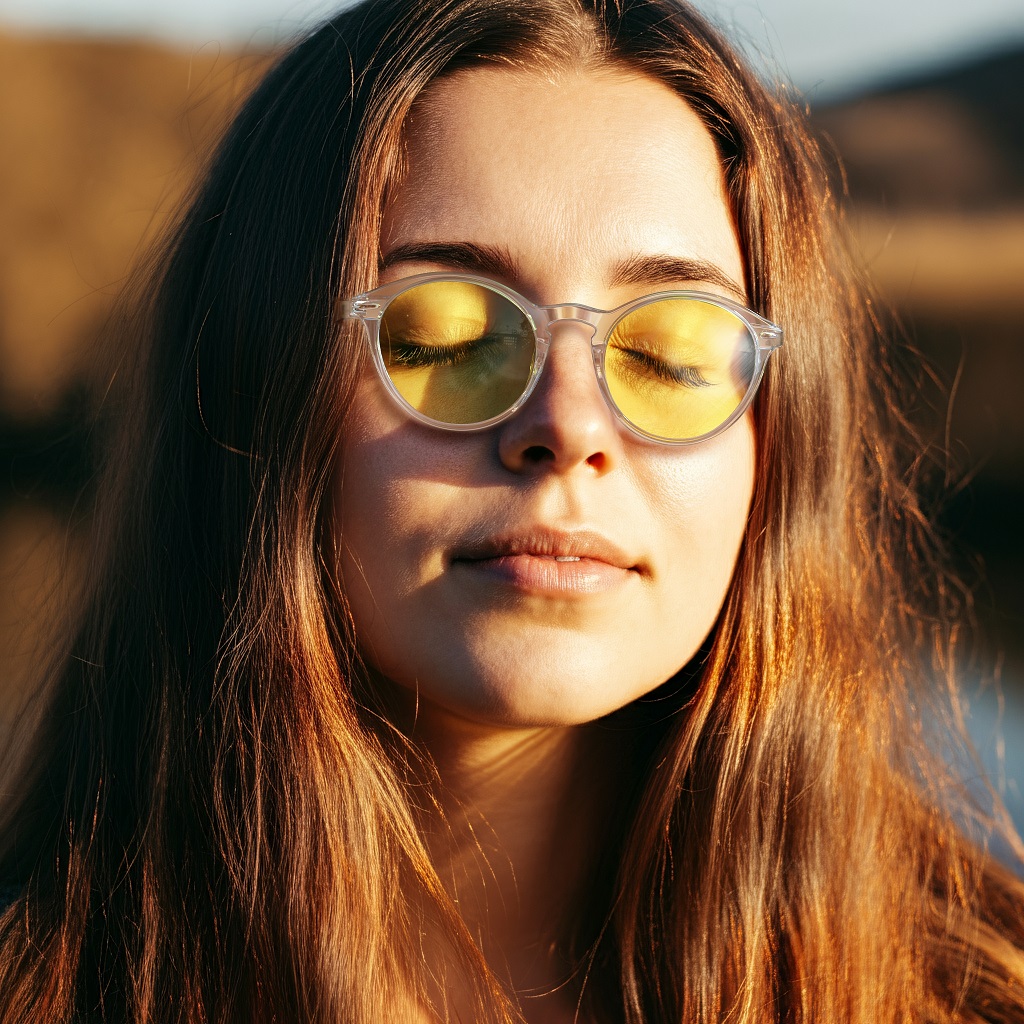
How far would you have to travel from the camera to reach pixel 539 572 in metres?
1.45

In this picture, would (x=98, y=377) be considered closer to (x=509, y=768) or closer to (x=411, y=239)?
(x=411, y=239)

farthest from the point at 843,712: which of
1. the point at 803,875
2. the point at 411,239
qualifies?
the point at 411,239

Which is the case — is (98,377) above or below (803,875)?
above

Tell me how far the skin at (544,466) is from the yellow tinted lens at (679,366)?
0.11 feet

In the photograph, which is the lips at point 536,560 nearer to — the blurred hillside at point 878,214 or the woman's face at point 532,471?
the woman's face at point 532,471

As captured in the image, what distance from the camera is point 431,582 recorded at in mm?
1466

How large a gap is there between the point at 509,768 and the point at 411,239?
86cm

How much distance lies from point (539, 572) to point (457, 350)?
0.33 metres

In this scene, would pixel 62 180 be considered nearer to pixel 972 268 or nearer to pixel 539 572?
pixel 972 268

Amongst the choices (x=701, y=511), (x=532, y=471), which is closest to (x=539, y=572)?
(x=532, y=471)

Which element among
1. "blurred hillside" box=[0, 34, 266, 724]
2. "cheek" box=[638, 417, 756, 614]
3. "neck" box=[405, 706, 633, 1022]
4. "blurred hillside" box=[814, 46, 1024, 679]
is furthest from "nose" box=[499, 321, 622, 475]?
"blurred hillside" box=[814, 46, 1024, 679]

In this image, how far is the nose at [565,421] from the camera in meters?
1.45

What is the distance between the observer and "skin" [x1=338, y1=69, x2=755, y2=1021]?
1.46 metres

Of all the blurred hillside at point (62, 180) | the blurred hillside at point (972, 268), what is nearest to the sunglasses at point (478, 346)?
the blurred hillside at point (62, 180)
